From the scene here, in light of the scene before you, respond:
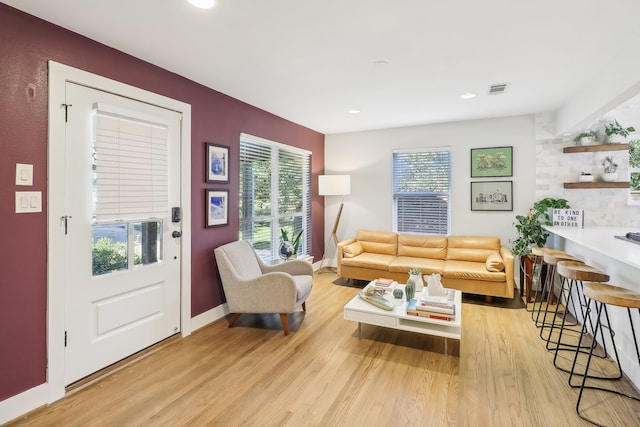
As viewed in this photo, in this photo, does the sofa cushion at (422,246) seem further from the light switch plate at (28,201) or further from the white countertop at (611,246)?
the light switch plate at (28,201)

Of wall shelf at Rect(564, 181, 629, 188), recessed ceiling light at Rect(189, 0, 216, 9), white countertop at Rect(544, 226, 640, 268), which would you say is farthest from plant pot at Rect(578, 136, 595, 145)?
recessed ceiling light at Rect(189, 0, 216, 9)

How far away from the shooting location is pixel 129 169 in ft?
8.44

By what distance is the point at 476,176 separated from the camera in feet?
15.6

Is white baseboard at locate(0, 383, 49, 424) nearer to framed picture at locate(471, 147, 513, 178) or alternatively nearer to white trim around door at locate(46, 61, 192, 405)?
white trim around door at locate(46, 61, 192, 405)

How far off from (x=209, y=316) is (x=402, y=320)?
2.00 m

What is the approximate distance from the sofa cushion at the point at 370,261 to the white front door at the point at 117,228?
2412 mm

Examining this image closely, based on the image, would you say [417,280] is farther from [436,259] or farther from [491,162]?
[491,162]

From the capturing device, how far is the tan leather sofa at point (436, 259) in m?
3.83

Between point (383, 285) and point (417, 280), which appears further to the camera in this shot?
point (383, 285)

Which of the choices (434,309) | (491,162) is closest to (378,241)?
(491,162)

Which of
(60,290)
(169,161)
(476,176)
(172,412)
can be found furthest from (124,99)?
(476,176)

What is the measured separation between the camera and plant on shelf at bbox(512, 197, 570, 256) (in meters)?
4.11

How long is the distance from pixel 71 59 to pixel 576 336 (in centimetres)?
484

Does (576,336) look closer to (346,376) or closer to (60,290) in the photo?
(346,376)
